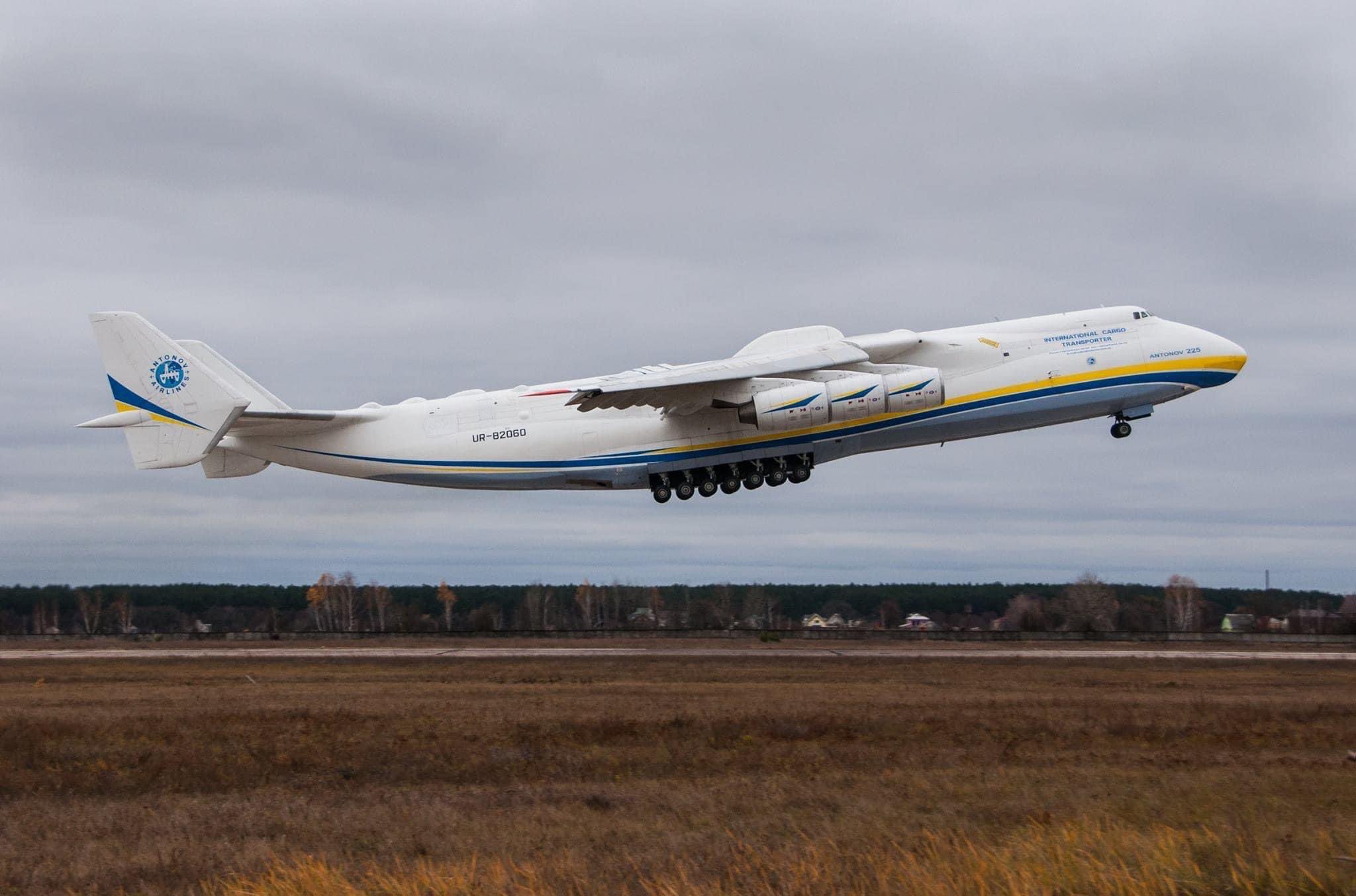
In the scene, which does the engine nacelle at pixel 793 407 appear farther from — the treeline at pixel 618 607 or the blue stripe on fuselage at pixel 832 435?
the treeline at pixel 618 607

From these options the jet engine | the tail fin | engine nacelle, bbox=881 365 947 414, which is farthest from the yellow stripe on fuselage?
the tail fin

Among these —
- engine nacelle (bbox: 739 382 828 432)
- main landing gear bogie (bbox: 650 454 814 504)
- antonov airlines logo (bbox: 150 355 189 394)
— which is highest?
antonov airlines logo (bbox: 150 355 189 394)

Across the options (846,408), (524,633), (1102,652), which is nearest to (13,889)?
A: (846,408)

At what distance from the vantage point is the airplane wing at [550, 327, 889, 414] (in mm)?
25859

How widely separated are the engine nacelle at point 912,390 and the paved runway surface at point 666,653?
5667 mm

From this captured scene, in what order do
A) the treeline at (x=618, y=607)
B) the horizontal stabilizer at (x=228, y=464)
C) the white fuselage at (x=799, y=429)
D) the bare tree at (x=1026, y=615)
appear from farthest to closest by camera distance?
the treeline at (x=618, y=607) → the bare tree at (x=1026, y=615) → the horizontal stabilizer at (x=228, y=464) → the white fuselage at (x=799, y=429)

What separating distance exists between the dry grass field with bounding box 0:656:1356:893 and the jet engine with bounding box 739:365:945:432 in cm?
562

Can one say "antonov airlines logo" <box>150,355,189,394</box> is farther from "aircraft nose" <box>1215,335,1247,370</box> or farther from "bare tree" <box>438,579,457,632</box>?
"bare tree" <box>438,579,457,632</box>

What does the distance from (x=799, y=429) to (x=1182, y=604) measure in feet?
197

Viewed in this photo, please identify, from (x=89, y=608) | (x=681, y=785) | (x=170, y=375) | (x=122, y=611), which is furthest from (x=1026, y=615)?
(x=89, y=608)

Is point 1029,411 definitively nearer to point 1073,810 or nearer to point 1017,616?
point 1073,810

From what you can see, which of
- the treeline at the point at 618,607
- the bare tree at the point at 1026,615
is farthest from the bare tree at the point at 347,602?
the bare tree at the point at 1026,615

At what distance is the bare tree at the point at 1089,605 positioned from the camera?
2349 inches

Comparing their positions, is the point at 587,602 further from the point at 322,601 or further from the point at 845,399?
the point at 845,399
